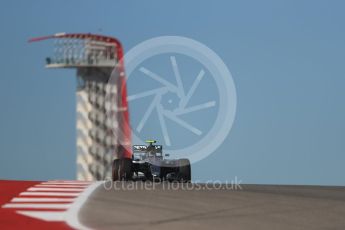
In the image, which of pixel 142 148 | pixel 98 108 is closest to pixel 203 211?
pixel 142 148

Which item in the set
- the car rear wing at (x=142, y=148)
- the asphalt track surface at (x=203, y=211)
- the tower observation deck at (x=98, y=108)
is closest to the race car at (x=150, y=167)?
the car rear wing at (x=142, y=148)

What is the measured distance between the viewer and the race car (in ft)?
74.4

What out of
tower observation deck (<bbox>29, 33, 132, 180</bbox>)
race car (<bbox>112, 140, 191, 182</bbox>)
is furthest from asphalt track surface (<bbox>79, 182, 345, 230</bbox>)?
tower observation deck (<bbox>29, 33, 132, 180</bbox>)

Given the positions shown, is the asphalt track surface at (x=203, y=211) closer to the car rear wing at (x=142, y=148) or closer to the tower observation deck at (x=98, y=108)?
the car rear wing at (x=142, y=148)

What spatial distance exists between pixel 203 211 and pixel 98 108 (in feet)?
259

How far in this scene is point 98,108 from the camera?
90.0 m

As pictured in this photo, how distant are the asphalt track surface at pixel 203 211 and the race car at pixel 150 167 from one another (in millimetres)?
7310

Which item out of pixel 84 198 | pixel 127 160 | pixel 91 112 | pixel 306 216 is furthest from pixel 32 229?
pixel 91 112

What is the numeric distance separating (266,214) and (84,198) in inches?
153

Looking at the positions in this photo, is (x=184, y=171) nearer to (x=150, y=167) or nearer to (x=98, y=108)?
(x=150, y=167)

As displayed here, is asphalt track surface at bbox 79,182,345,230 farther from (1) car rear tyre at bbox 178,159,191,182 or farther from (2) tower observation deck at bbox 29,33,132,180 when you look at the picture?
(2) tower observation deck at bbox 29,33,132,180

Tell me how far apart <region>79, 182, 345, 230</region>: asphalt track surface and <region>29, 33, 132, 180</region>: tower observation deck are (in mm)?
71972

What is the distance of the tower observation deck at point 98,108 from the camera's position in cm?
8819

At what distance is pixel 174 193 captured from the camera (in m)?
15.0
